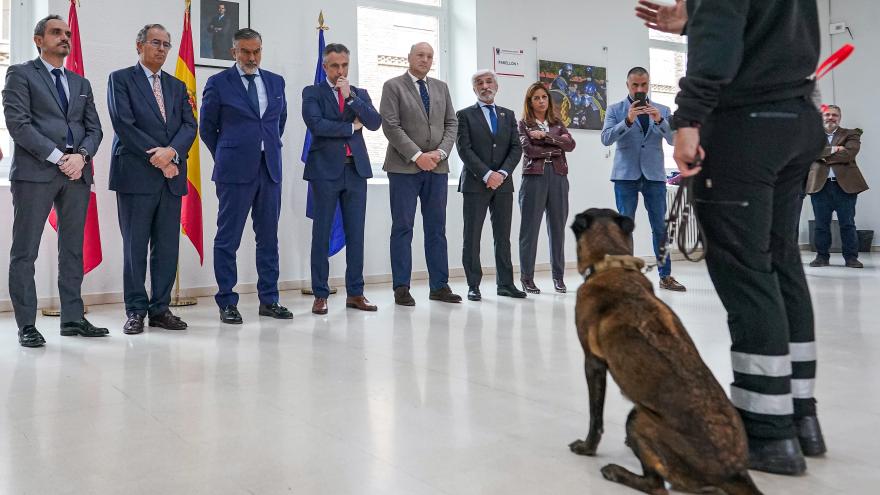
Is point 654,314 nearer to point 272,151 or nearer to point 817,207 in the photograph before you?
point 272,151

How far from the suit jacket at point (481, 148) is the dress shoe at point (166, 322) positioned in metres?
2.31

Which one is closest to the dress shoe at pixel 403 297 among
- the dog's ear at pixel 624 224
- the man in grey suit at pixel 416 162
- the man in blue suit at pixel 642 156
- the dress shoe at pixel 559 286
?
the man in grey suit at pixel 416 162

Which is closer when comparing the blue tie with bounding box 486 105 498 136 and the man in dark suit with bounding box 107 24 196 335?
the man in dark suit with bounding box 107 24 196 335

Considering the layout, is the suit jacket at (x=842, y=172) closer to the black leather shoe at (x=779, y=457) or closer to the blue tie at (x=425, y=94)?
the blue tie at (x=425, y=94)

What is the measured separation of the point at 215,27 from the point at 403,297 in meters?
2.76

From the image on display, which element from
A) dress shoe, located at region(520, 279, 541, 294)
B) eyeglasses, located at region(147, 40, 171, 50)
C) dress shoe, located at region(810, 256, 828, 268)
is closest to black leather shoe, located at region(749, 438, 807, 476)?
eyeglasses, located at region(147, 40, 171, 50)

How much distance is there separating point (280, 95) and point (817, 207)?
6.43 m

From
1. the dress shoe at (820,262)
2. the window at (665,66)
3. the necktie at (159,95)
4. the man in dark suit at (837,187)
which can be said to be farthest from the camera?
the window at (665,66)

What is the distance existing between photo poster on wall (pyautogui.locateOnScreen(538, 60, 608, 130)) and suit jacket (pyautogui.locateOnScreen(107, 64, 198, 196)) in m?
4.46

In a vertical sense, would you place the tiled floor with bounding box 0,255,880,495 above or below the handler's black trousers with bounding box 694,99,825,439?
below

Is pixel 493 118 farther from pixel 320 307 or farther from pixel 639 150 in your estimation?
pixel 320 307

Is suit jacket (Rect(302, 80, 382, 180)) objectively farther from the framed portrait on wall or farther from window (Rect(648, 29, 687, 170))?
window (Rect(648, 29, 687, 170))

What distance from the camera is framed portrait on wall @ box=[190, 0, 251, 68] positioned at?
5.81 metres

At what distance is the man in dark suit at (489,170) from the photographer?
5422mm
